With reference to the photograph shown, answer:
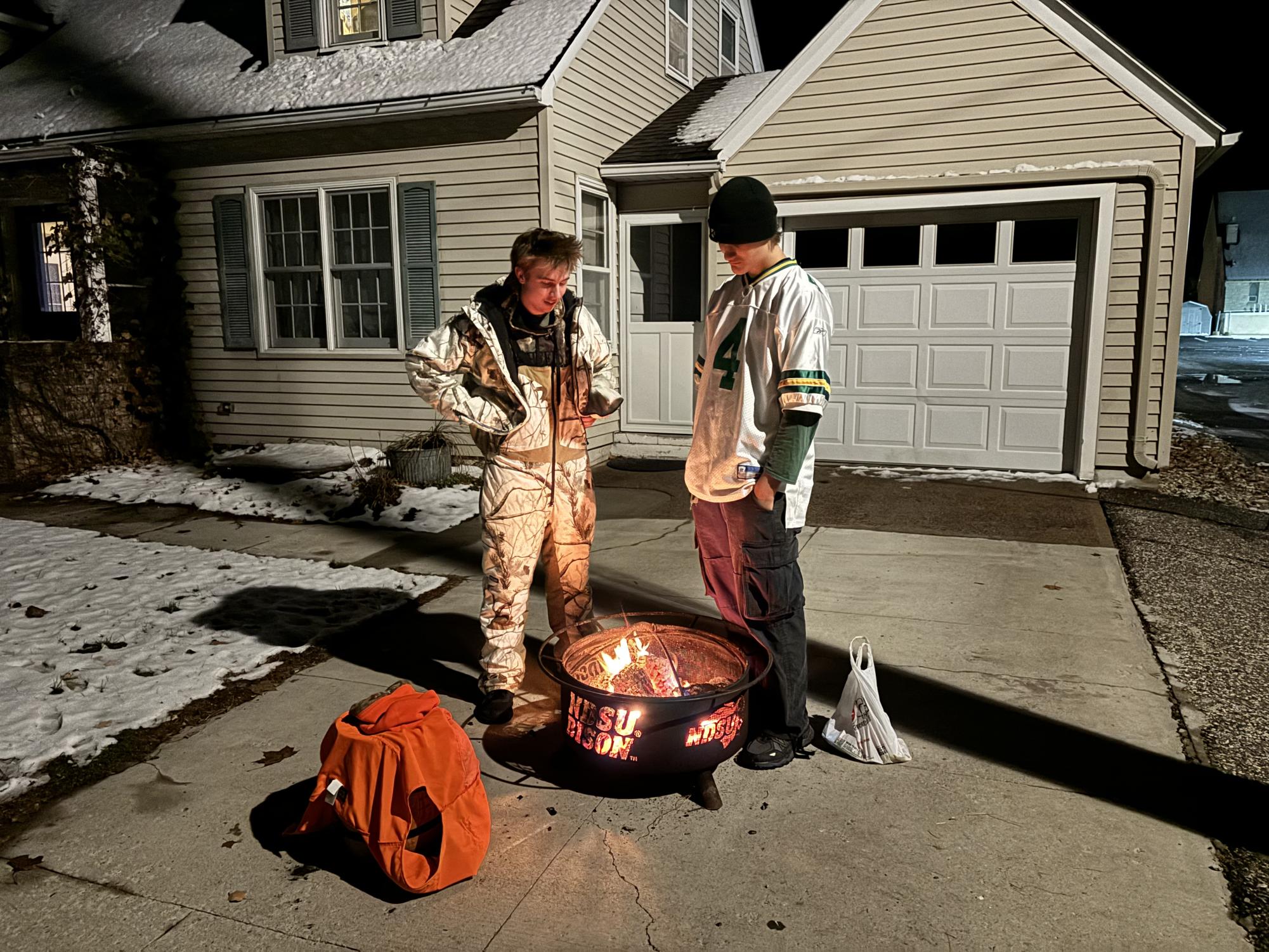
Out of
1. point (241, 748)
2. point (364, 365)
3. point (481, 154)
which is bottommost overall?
point (241, 748)

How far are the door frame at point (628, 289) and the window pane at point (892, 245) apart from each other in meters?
1.82

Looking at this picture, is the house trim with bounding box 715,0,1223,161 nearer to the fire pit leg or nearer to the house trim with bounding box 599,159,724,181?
the house trim with bounding box 599,159,724,181

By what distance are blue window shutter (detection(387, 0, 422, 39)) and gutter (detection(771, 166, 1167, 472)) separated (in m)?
5.26

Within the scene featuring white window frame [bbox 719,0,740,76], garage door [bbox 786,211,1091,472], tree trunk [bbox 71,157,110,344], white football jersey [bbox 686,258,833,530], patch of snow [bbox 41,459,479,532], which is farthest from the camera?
white window frame [bbox 719,0,740,76]

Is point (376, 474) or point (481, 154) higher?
point (481, 154)

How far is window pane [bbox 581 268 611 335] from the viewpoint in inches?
384

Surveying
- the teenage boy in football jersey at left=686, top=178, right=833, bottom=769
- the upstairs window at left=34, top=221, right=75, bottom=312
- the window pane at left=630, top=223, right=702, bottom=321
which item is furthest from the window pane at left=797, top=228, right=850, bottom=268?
the upstairs window at left=34, top=221, right=75, bottom=312

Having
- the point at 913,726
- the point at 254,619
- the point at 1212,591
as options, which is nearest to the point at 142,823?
the point at 254,619

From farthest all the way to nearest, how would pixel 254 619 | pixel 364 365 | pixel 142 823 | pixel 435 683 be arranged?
pixel 364 365 → pixel 254 619 → pixel 435 683 → pixel 142 823

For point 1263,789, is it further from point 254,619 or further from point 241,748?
point 254,619

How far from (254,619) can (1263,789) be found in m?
4.48

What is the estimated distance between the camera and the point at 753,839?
278cm

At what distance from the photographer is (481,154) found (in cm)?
916

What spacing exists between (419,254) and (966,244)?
18.1 feet
